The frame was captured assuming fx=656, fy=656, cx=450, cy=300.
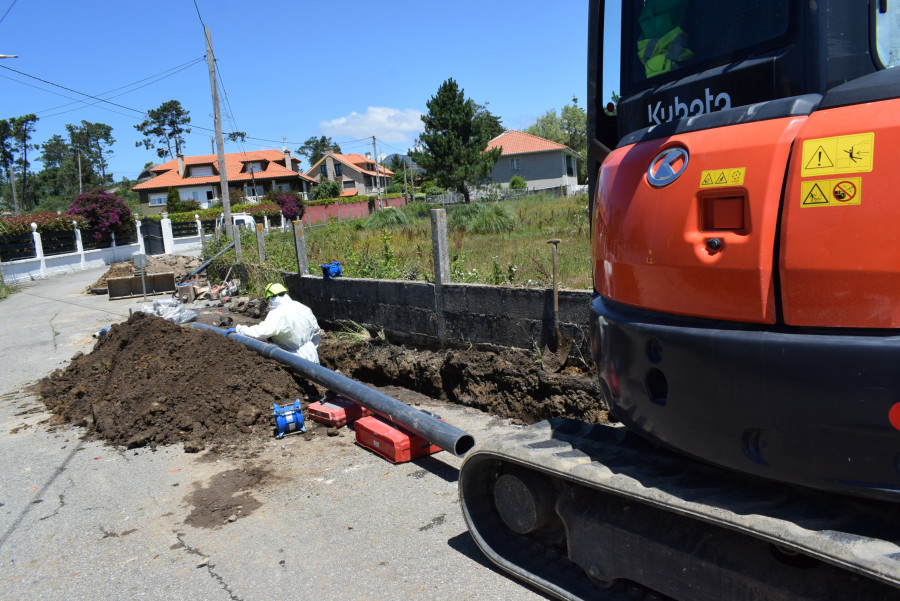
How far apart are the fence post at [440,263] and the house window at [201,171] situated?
74.8 m

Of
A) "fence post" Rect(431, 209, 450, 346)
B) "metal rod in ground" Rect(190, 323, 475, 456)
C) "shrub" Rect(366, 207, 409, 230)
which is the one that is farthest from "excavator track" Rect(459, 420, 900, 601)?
"shrub" Rect(366, 207, 409, 230)

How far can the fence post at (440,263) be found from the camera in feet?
25.1

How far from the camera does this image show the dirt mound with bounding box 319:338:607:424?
19.9 ft

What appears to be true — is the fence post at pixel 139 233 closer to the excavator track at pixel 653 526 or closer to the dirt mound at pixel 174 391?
the dirt mound at pixel 174 391

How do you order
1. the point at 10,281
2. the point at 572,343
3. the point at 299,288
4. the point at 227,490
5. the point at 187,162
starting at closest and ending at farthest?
1. the point at 227,490
2. the point at 572,343
3. the point at 299,288
4. the point at 10,281
5. the point at 187,162

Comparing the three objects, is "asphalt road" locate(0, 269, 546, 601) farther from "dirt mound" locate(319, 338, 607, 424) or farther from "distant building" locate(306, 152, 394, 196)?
"distant building" locate(306, 152, 394, 196)

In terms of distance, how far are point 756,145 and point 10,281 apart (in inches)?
1164

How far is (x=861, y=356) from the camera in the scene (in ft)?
6.53

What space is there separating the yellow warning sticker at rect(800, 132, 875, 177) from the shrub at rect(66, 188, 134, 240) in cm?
Answer: 3344

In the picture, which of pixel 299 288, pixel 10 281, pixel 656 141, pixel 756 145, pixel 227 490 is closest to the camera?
pixel 756 145

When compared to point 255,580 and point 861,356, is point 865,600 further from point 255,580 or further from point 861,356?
point 255,580

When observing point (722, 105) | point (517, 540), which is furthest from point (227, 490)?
point (722, 105)

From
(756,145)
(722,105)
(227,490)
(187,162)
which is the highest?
(187,162)

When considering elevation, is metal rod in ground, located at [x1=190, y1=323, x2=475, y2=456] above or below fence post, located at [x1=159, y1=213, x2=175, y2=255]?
below
